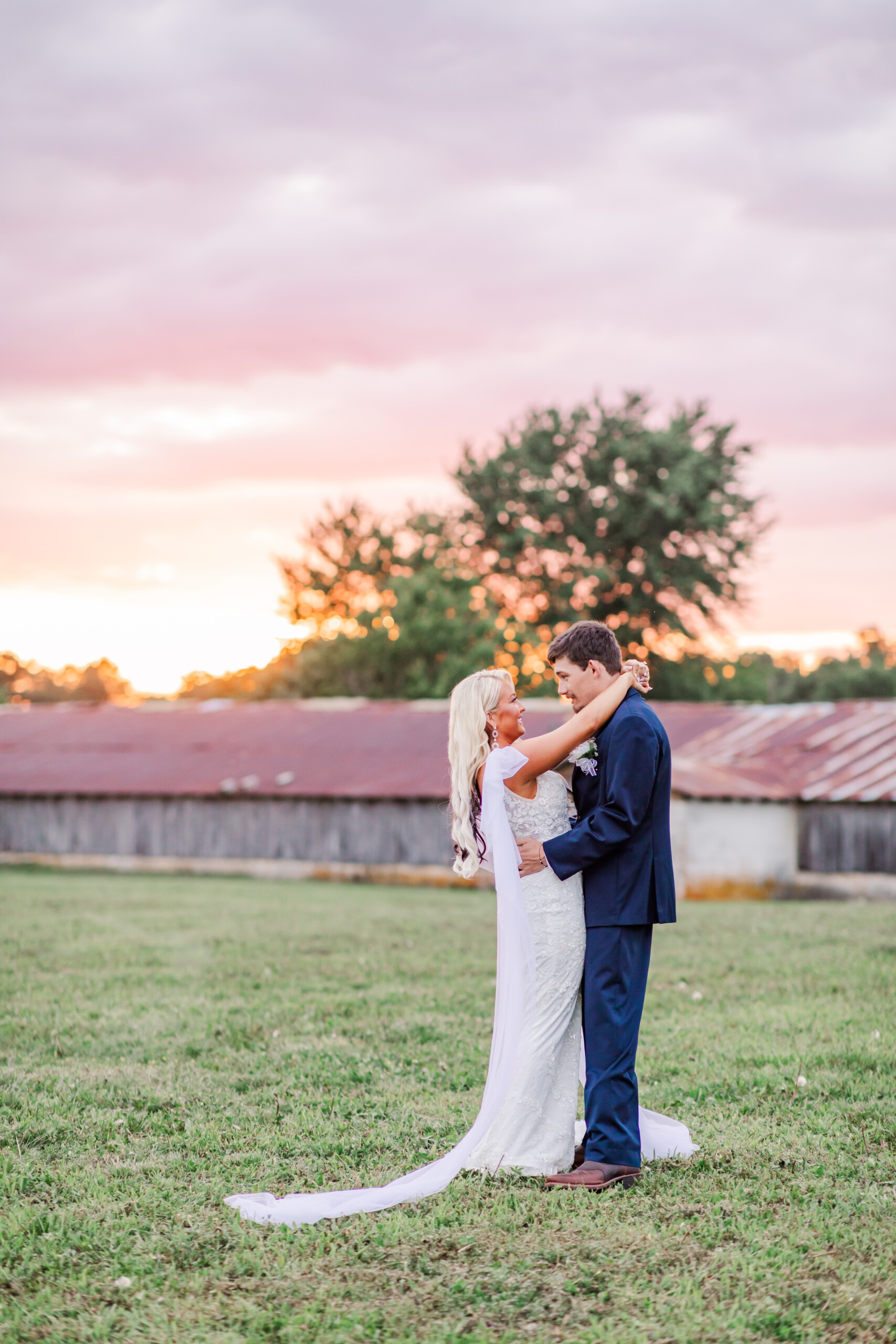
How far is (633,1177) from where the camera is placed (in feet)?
18.7

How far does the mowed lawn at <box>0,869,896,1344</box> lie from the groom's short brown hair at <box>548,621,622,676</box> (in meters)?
2.36

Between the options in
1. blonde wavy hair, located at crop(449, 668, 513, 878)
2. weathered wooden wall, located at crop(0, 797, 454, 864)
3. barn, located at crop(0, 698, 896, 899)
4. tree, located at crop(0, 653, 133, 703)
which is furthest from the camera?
tree, located at crop(0, 653, 133, 703)

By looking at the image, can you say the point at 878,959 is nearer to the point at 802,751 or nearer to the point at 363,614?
the point at 802,751

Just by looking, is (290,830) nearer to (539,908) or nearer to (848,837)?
(848,837)

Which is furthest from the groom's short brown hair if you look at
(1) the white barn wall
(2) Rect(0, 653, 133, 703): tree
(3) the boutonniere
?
(2) Rect(0, 653, 133, 703): tree

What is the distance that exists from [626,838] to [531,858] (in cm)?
47

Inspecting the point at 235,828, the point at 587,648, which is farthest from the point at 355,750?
the point at 587,648

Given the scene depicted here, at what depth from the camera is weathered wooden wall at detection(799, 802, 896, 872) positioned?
96.6 ft

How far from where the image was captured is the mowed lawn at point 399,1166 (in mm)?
4324

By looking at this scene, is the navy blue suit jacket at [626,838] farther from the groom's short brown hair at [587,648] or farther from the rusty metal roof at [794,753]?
the rusty metal roof at [794,753]

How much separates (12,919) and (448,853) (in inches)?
567

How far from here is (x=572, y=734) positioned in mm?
5707

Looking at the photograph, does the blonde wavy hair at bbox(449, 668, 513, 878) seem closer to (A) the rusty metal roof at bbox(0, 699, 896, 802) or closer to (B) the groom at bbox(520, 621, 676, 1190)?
(B) the groom at bbox(520, 621, 676, 1190)

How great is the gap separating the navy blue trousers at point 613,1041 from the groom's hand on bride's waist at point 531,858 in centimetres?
38
